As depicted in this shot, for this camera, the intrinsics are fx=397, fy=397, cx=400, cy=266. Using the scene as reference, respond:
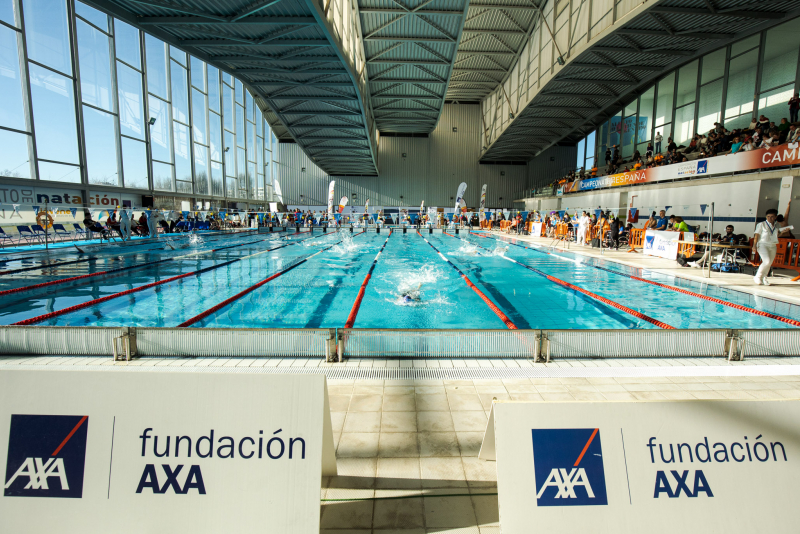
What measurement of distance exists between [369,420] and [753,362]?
3.26 meters

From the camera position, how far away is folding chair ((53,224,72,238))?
13.6 m

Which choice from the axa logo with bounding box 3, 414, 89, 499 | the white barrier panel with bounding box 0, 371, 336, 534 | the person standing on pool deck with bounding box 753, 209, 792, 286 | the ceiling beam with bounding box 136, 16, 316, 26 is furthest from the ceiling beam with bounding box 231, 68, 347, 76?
the axa logo with bounding box 3, 414, 89, 499

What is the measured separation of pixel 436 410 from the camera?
2537 mm

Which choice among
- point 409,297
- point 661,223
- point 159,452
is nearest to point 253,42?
point 409,297

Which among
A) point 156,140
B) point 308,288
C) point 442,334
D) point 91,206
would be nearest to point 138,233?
point 91,206

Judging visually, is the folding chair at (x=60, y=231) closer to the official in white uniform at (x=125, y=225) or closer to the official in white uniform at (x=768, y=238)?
the official in white uniform at (x=125, y=225)

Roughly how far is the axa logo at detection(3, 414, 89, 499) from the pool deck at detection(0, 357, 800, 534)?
402 mm

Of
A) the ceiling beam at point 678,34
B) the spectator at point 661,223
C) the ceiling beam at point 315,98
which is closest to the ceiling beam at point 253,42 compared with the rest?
the ceiling beam at point 315,98

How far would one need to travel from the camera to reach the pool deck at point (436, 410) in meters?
1.66

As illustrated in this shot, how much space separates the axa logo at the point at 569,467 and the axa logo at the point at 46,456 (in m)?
1.58

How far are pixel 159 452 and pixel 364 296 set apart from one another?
17.8ft

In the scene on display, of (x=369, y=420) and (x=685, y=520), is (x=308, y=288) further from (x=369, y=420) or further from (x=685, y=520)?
(x=685, y=520)

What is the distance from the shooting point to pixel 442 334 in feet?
11.2

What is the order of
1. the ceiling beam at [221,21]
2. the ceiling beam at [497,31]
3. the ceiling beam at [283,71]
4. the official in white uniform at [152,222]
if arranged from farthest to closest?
the ceiling beam at [497,31]
the official in white uniform at [152,222]
the ceiling beam at [283,71]
the ceiling beam at [221,21]
